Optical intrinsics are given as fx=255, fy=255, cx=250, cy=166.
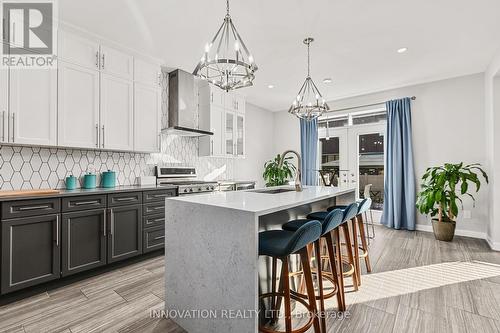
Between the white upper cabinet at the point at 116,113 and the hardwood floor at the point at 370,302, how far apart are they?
1589 millimetres

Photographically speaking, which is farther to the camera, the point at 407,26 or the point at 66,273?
the point at 407,26

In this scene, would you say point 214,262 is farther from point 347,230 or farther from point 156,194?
point 156,194

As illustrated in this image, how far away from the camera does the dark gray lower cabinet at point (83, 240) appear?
2570 millimetres

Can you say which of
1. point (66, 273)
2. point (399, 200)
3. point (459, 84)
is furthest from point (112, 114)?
point (459, 84)

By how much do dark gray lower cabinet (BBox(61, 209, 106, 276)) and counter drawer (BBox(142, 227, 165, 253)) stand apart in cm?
51

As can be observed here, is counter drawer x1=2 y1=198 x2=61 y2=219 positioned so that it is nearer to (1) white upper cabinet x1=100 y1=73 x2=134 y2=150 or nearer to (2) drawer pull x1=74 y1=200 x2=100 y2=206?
(2) drawer pull x1=74 y1=200 x2=100 y2=206

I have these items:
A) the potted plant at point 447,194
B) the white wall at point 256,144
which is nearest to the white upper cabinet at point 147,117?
the white wall at point 256,144

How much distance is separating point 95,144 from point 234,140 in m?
2.65

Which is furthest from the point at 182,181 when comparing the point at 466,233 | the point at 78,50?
the point at 466,233

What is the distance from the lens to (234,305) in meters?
1.57

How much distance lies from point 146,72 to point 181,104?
71 cm

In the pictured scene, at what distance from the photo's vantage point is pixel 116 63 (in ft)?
10.8

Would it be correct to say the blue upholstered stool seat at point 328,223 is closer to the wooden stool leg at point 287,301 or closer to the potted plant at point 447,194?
the wooden stool leg at point 287,301

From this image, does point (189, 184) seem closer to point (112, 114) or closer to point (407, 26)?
point (112, 114)
